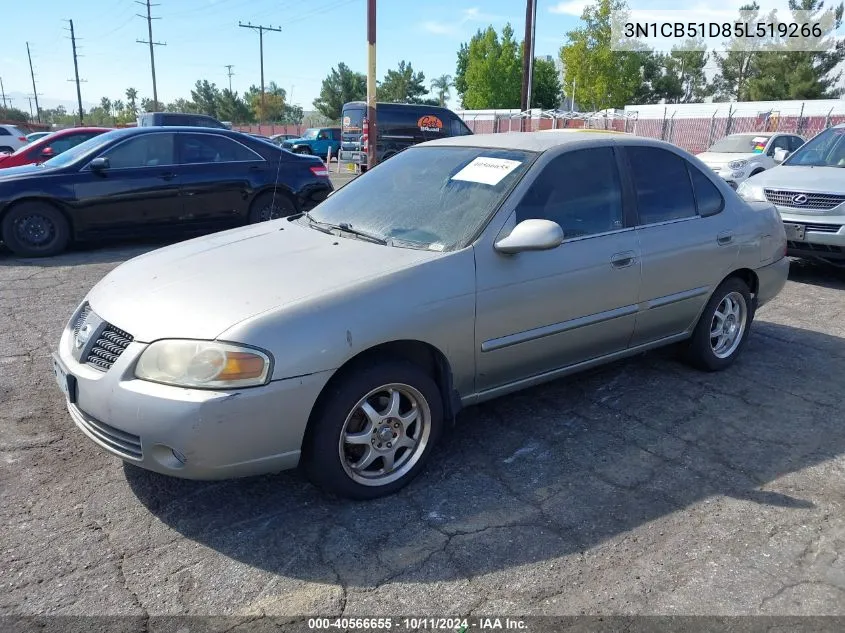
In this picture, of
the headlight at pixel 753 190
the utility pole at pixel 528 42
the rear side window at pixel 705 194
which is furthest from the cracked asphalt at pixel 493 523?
the utility pole at pixel 528 42

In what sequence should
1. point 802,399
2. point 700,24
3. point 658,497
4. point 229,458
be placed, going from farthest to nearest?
point 700,24 → point 802,399 → point 658,497 → point 229,458

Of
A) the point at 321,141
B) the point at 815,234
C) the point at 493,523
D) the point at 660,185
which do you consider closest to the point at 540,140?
the point at 660,185

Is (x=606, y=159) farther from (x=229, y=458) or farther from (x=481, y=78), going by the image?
(x=481, y=78)

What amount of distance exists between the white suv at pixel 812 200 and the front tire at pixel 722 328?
7.64 ft

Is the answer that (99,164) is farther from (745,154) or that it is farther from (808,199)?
(745,154)

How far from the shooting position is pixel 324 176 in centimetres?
→ 967

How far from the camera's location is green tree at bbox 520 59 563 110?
225 ft

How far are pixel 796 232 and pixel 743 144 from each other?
891 centimetres

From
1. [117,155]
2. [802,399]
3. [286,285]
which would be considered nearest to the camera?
[286,285]

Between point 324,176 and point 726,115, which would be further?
point 726,115

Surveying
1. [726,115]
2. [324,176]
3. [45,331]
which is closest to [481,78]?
[726,115]

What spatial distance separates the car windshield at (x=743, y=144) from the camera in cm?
1465

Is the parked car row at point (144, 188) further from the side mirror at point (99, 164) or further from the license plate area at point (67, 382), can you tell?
the license plate area at point (67, 382)

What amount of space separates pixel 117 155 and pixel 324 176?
2753 millimetres
